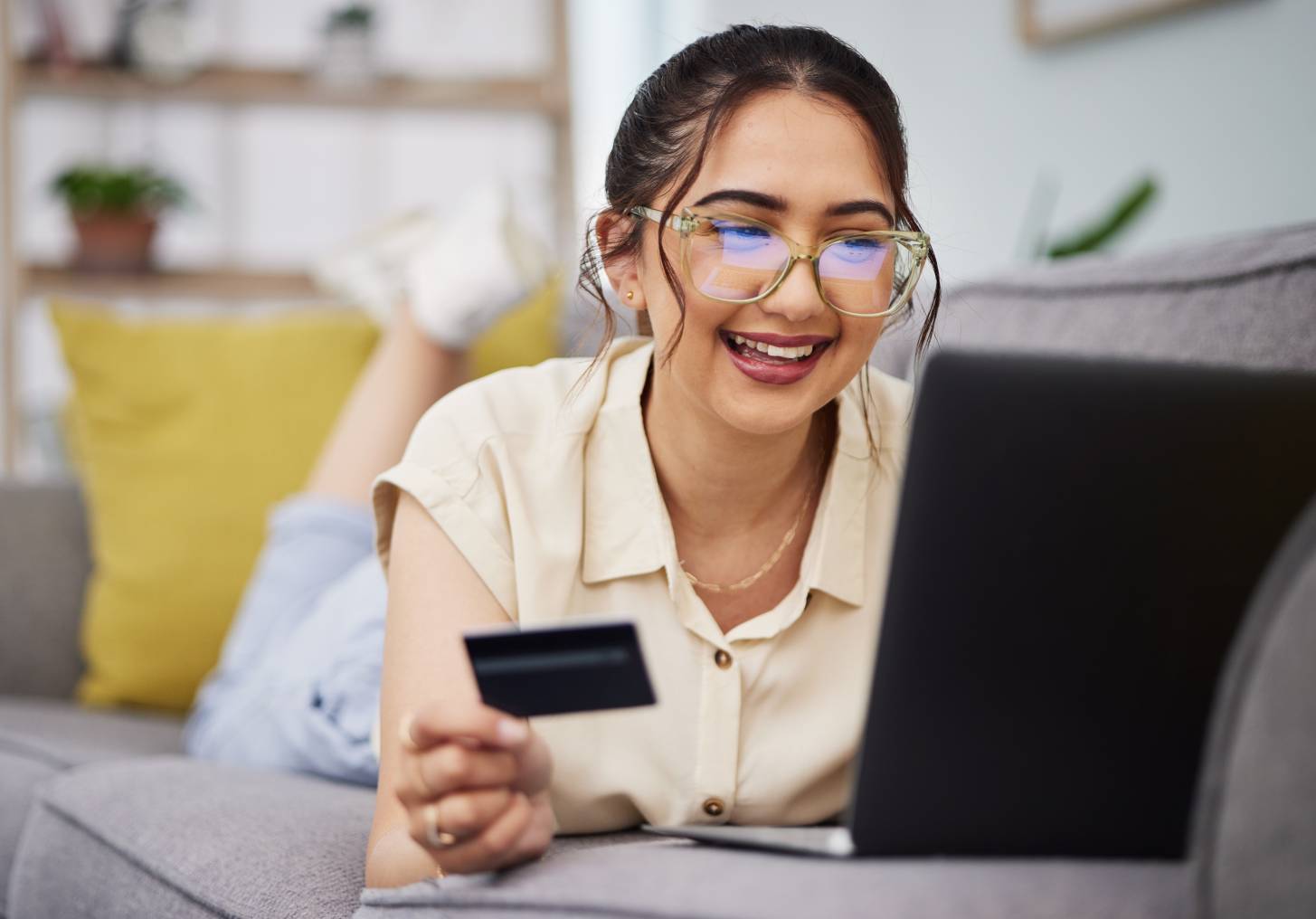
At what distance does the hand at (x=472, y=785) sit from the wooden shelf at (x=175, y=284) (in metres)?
2.40

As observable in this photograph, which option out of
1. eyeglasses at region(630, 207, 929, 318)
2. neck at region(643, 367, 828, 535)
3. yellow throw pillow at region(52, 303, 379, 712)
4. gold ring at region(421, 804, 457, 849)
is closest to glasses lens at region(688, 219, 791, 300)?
eyeglasses at region(630, 207, 929, 318)

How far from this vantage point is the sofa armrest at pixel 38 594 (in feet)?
6.11

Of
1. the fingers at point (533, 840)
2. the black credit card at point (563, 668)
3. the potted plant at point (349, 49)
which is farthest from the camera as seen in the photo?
the potted plant at point (349, 49)

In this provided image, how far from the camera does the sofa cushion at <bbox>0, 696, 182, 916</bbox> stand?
4.51ft

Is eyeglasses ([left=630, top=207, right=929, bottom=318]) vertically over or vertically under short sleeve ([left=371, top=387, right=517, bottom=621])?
over

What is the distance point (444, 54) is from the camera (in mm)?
3133

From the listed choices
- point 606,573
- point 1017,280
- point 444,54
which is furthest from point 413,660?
point 444,54

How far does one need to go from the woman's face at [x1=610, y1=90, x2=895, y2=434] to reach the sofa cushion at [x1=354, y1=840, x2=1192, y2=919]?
322mm

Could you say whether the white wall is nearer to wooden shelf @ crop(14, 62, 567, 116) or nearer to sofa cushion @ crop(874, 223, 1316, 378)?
sofa cushion @ crop(874, 223, 1316, 378)

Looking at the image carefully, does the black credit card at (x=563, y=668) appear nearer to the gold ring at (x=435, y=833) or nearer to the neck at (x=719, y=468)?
the gold ring at (x=435, y=833)

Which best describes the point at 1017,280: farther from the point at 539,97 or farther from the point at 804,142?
the point at 539,97

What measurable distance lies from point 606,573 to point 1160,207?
5.55 feet

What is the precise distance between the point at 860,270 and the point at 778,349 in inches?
2.9

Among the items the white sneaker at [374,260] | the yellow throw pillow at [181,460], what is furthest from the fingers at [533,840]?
the white sneaker at [374,260]
